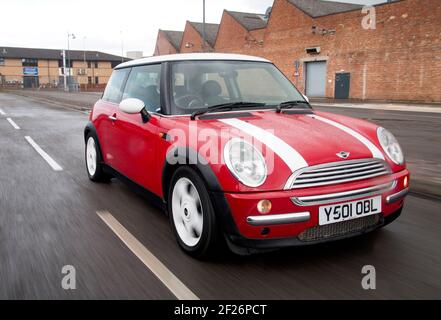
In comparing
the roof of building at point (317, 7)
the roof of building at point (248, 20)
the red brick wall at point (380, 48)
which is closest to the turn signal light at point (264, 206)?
the red brick wall at point (380, 48)

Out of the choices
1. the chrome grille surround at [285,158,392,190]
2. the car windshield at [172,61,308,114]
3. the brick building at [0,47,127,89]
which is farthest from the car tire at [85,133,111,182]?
the brick building at [0,47,127,89]

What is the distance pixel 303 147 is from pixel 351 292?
3.28 feet

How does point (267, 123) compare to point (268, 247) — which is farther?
point (267, 123)

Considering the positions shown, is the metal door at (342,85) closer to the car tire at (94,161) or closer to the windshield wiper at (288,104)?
the car tire at (94,161)

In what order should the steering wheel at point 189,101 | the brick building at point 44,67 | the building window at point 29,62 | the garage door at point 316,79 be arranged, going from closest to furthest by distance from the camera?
1. the steering wheel at point 189,101
2. the garage door at point 316,79
3. the brick building at point 44,67
4. the building window at point 29,62

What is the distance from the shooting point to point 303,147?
3.06 meters

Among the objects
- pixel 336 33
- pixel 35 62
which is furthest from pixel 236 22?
pixel 35 62

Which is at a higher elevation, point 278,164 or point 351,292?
point 278,164

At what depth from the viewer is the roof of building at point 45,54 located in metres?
95.6

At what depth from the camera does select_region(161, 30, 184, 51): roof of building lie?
62.5 m

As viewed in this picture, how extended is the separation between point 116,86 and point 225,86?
65.7 inches

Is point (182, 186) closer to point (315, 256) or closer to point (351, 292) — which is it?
point (315, 256)

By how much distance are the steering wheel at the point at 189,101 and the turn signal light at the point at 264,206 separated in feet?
4.52

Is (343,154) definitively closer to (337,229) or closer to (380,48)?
(337,229)
